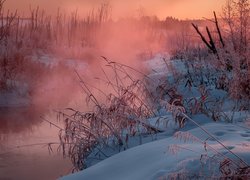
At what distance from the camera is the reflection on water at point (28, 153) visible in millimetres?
5730

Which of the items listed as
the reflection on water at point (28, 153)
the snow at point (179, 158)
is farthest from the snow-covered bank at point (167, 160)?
the reflection on water at point (28, 153)

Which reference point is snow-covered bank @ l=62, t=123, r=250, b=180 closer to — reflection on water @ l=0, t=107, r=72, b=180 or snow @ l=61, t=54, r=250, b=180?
snow @ l=61, t=54, r=250, b=180

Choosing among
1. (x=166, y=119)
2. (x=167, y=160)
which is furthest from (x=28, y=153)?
(x=167, y=160)

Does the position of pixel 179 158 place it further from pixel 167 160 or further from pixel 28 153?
pixel 28 153

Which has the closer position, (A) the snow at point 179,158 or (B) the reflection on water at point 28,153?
(A) the snow at point 179,158

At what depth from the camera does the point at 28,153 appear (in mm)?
6578

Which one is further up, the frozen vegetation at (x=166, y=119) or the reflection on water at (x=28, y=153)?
the frozen vegetation at (x=166, y=119)

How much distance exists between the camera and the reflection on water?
5.73 meters

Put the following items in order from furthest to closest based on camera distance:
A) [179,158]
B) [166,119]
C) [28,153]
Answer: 1. [28,153]
2. [166,119]
3. [179,158]

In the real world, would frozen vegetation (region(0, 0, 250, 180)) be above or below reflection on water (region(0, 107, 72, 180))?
above

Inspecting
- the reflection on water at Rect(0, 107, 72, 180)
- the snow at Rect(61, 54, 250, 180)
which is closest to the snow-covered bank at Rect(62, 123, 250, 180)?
the snow at Rect(61, 54, 250, 180)

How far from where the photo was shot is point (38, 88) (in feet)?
43.1

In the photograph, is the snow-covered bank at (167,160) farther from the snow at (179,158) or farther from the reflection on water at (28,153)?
the reflection on water at (28,153)

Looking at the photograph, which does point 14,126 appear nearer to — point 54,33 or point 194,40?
point 194,40
